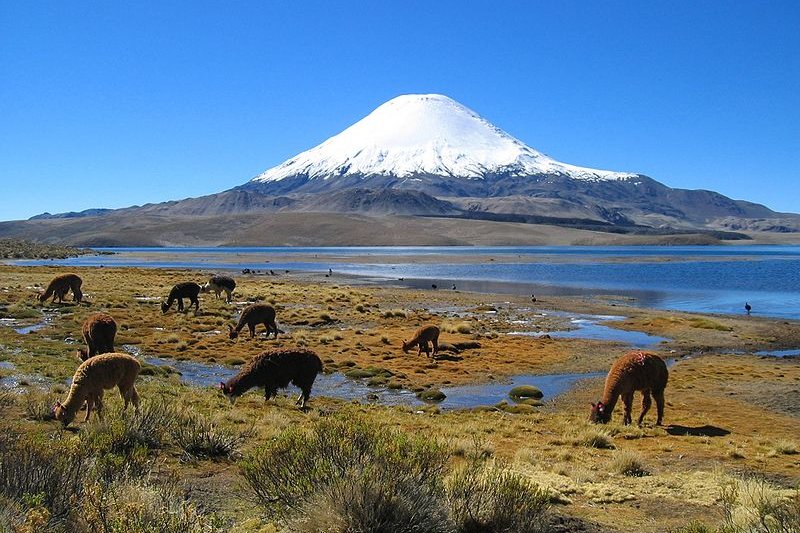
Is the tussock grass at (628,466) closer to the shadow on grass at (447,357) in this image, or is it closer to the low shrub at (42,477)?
the low shrub at (42,477)

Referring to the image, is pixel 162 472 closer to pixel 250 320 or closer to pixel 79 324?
pixel 250 320

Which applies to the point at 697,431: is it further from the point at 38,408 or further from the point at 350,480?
the point at 38,408

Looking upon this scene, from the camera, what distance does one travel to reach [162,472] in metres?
7.12

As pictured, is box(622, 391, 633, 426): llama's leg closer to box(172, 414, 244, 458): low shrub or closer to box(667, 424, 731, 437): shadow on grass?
box(667, 424, 731, 437): shadow on grass

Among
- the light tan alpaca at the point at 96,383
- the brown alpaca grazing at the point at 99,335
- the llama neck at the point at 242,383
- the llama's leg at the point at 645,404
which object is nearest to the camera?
the light tan alpaca at the point at 96,383

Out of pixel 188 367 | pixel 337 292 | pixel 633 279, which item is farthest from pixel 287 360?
pixel 633 279

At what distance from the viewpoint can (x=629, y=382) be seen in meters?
12.8

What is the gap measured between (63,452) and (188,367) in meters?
13.0

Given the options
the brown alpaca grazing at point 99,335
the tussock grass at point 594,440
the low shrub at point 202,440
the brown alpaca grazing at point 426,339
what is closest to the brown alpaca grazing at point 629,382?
the tussock grass at point 594,440

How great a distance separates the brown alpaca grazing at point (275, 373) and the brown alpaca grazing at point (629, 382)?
6.22 m

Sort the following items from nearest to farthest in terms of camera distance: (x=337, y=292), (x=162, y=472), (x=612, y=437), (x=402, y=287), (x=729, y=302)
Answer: (x=162, y=472), (x=612, y=437), (x=729, y=302), (x=337, y=292), (x=402, y=287)

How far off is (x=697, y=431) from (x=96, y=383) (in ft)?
37.5

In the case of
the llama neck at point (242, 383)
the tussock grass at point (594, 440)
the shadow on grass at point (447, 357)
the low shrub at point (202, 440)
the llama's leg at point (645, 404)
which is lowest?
the shadow on grass at point (447, 357)

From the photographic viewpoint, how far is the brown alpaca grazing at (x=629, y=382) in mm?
12773
